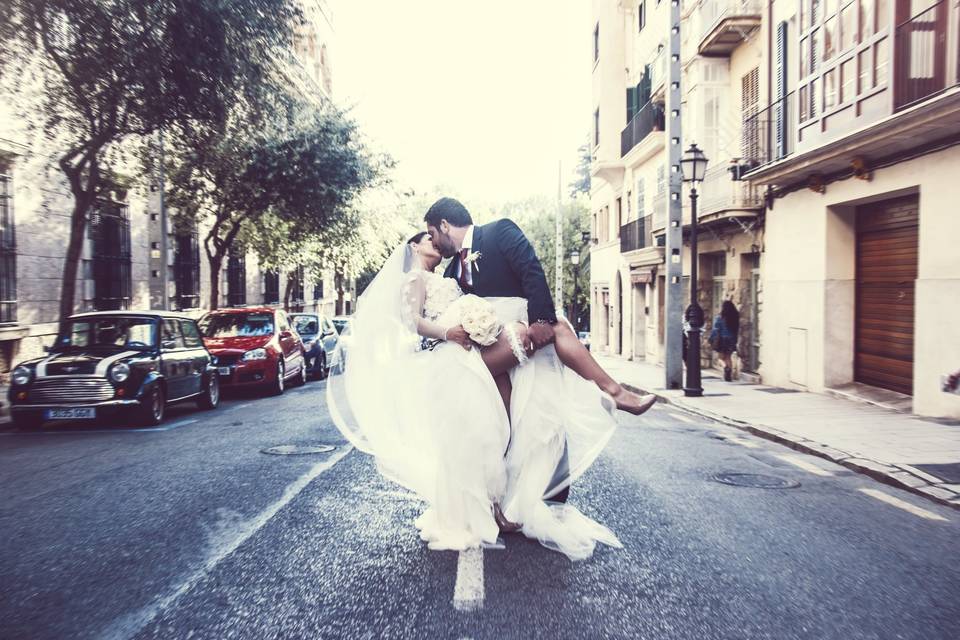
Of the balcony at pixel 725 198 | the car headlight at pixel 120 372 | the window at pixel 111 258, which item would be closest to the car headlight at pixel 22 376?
the car headlight at pixel 120 372

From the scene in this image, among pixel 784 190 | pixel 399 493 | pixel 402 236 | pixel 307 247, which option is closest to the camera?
pixel 399 493

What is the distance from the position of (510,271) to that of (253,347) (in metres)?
11.5

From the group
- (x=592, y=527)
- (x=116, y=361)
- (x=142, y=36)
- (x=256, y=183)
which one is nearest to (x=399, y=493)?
(x=592, y=527)

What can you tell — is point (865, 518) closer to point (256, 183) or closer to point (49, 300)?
point (256, 183)

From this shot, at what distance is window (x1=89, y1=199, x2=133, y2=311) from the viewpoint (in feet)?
→ 74.4

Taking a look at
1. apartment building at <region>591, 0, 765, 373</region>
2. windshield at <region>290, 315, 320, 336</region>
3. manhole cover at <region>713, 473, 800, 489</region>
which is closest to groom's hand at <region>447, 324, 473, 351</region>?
manhole cover at <region>713, 473, 800, 489</region>

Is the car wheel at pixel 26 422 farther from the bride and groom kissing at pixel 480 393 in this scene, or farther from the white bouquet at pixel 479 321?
the white bouquet at pixel 479 321

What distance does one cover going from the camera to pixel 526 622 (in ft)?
11.5

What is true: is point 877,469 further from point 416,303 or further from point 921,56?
point 921,56

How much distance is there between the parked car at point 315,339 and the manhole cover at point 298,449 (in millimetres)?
10472

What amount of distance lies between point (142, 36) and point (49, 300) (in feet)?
30.8

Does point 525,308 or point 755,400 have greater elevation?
point 525,308

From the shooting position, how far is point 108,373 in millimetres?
10602

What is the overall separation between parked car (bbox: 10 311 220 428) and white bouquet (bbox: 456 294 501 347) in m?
7.47
